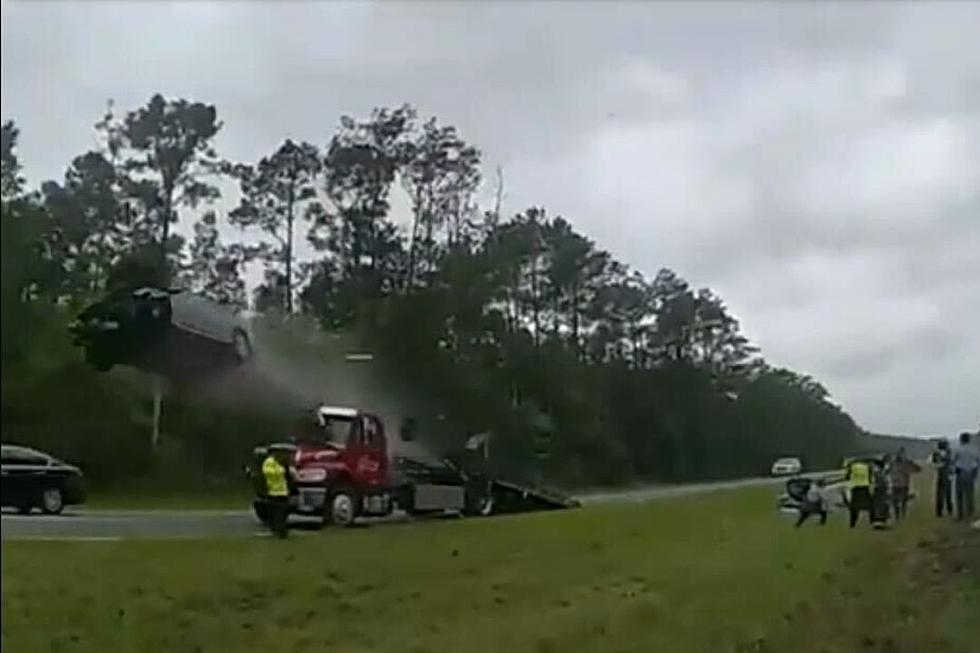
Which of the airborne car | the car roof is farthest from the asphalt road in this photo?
the car roof

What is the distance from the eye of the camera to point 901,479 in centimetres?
612

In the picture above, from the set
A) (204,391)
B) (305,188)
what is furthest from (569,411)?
(204,391)

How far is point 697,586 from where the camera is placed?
24.9 feet

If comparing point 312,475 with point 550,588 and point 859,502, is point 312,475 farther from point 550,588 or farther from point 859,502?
point 859,502

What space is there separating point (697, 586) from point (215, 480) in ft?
9.08

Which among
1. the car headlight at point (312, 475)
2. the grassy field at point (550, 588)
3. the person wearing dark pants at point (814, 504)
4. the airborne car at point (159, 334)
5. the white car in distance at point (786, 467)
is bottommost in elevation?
the grassy field at point (550, 588)

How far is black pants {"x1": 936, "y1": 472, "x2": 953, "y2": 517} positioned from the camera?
226 inches

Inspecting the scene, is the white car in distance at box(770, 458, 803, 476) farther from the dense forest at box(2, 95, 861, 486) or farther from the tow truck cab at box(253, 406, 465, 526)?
the tow truck cab at box(253, 406, 465, 526)

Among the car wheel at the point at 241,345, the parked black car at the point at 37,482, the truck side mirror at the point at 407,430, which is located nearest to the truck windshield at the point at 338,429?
the truck side mirror at the point at 407,430

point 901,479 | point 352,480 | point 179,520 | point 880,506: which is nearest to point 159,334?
point 179,520

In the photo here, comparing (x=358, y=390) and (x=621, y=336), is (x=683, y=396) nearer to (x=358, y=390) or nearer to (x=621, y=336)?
(x=621, y=336)

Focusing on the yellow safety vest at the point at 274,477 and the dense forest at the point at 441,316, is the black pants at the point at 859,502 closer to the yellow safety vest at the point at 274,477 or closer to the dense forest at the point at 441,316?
the dense forest at the point at 441,316

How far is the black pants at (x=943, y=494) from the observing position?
575 cm

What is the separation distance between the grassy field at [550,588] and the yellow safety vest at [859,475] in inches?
11.1
